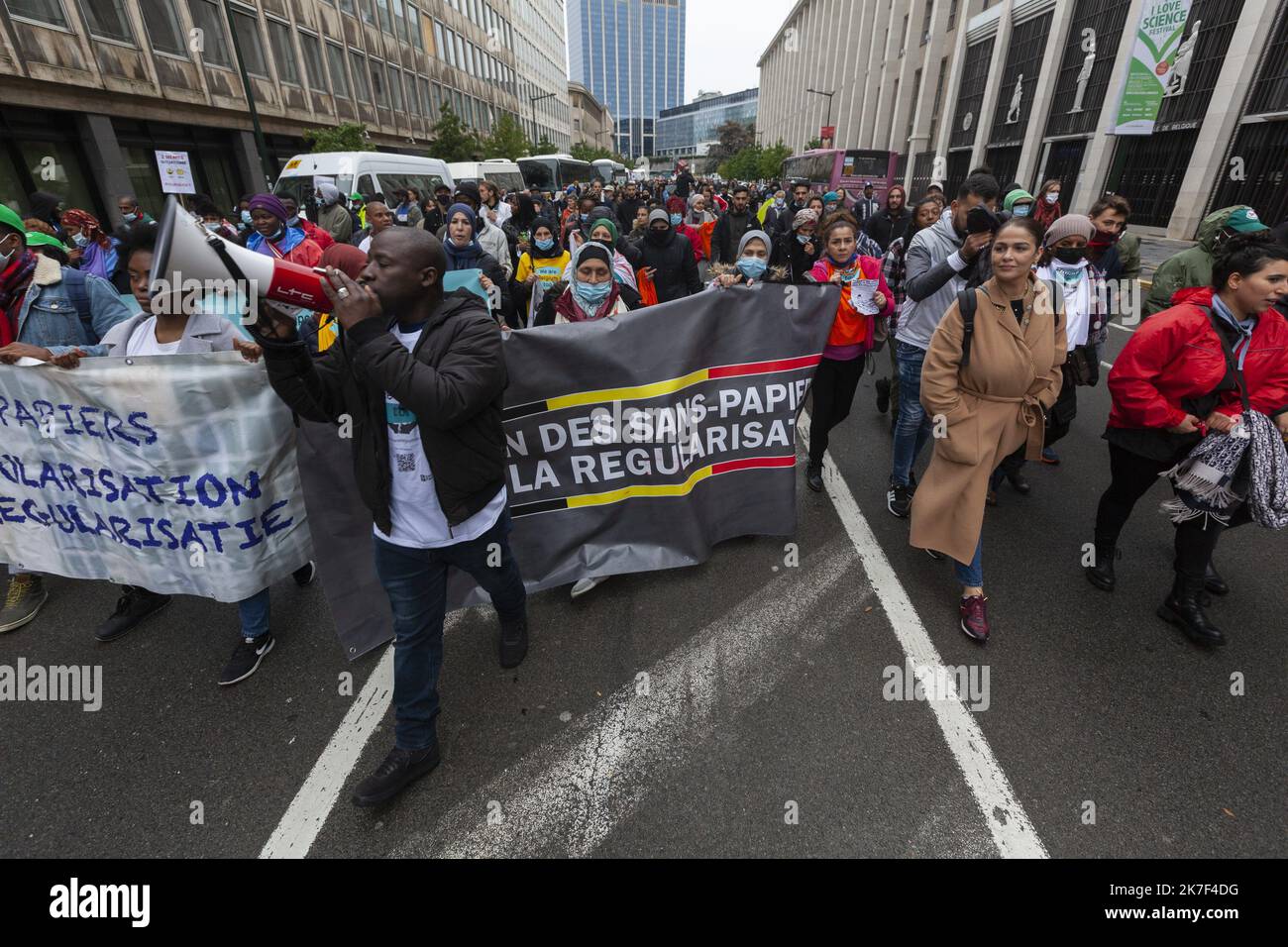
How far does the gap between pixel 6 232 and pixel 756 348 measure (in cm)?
418

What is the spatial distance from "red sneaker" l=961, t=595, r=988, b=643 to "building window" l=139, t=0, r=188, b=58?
26490mm

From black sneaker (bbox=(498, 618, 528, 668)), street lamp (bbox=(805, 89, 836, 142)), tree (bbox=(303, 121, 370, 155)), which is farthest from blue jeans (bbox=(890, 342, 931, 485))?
street lamp (bbox=(805, 89, 836, 142))

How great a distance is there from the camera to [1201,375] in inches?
116

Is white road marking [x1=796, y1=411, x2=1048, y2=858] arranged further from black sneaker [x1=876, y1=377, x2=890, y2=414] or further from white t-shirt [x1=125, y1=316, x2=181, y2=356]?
white t-shirt [x1=125, y1=316, x2=181, y2=356]

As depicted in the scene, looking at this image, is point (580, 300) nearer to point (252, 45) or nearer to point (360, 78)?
point (252, 45)

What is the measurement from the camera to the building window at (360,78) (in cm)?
2992

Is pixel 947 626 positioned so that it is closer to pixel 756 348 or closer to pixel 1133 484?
pixel 1133 484

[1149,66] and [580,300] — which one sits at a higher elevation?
[1149,66]

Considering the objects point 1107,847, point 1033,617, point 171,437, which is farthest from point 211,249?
point 1033,617

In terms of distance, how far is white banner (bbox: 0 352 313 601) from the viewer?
9.25 ft

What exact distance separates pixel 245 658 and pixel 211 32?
27.6m

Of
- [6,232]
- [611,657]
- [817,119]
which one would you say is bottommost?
[611,657]

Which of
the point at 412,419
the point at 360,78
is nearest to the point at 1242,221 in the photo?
the point at 412,419

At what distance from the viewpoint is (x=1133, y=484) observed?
133 inches
